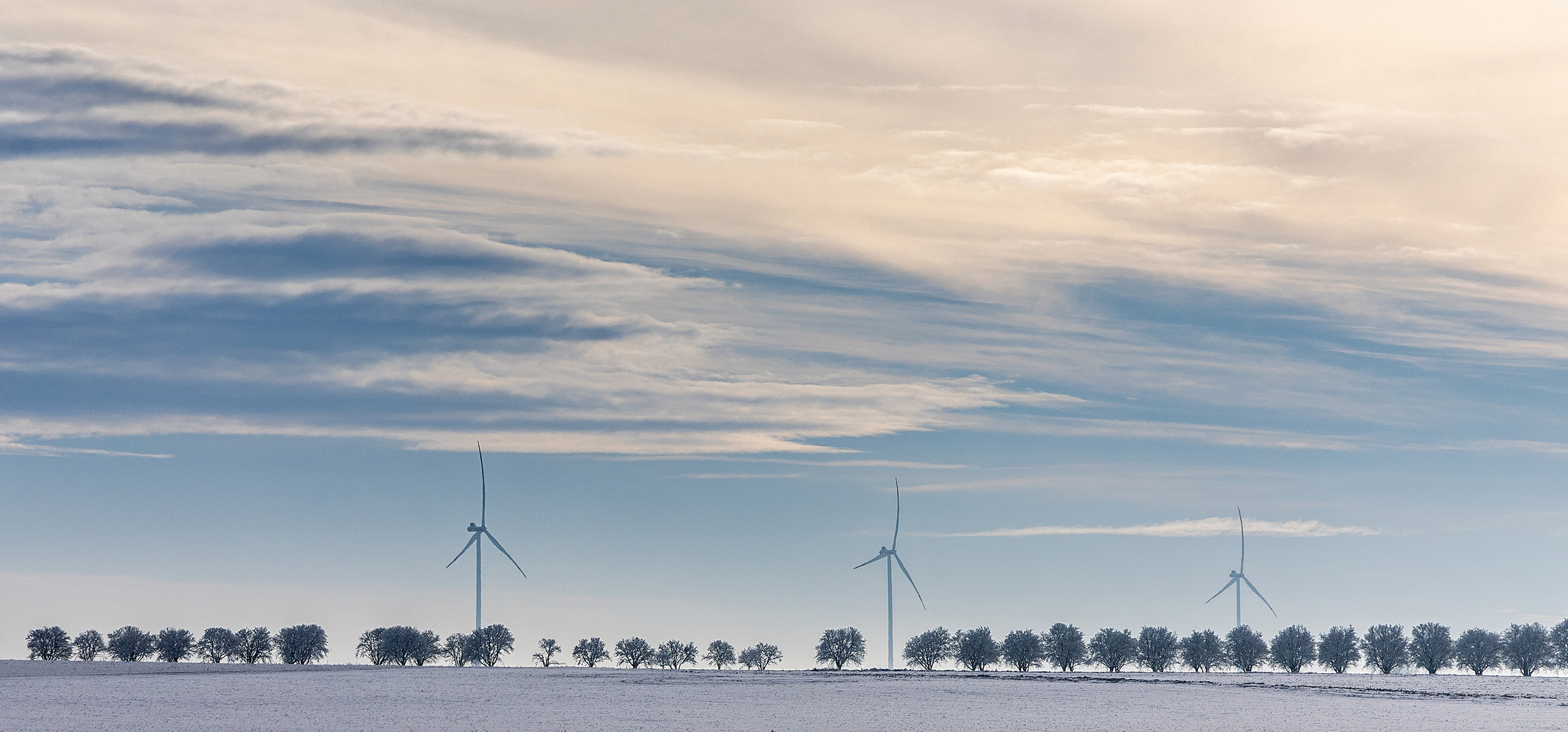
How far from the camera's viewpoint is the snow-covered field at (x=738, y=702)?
3937 inches

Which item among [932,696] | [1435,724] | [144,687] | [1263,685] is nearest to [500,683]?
[144,687]

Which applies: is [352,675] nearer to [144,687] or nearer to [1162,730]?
[144,687]

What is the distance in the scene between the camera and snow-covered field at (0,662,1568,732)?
100 meters

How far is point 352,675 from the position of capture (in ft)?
611

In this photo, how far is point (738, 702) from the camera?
433 ft

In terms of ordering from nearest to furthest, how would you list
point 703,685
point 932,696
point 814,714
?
point 814,714 < point 932,696 < point 703,685

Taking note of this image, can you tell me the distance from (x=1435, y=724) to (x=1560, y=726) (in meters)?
8.07

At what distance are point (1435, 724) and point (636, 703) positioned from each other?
208 feet

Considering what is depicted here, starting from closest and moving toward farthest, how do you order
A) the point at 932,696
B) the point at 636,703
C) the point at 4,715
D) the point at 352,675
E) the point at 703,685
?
1. the point at 4,715
2. the point at 636,703
3. the point at 932,696
4. the point at 703,685
5. the point at 352,675

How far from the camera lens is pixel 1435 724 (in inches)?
4114

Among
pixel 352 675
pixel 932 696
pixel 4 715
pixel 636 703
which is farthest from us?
pixel 352 675

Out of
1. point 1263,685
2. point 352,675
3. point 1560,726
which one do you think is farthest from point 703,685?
point 1560,726

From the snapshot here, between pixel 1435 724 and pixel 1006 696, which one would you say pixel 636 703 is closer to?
pixel 1006 696

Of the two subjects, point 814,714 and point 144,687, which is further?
point 144,687
